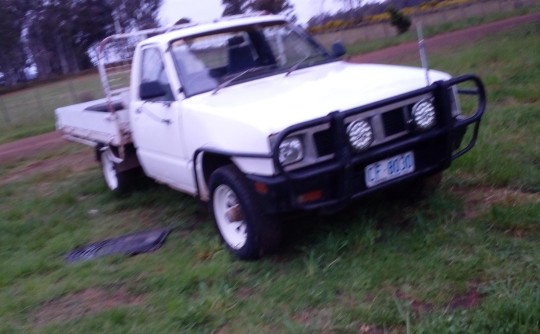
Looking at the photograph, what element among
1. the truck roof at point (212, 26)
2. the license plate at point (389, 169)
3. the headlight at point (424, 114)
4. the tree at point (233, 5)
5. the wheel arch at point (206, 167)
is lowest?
the license plate at point (389, 169)

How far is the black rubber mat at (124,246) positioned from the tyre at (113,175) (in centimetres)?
163

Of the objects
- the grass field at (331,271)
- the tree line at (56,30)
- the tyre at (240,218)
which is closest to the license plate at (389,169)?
the grass field at (331,271)

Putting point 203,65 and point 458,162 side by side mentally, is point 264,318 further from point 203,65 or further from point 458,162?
point 458,162

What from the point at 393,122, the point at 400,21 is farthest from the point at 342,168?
the point at 400,21

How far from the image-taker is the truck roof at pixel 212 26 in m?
6.45

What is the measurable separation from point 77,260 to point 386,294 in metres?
2.85

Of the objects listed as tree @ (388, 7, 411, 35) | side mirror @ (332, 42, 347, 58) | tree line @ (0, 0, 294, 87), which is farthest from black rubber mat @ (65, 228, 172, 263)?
tree line @ (0, 0, 294, 87)

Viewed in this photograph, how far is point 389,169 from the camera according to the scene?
5.00 metres

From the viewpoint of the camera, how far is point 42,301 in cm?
518

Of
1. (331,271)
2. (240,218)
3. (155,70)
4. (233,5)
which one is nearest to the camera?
(331,271)

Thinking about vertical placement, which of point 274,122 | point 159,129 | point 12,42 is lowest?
point 159,129

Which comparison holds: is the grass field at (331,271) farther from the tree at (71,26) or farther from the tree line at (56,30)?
the tree line at (56,30)

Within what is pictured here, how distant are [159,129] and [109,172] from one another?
2443mm

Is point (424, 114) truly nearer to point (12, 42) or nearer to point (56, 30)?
point (56, 30)
